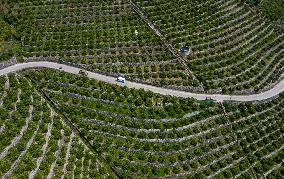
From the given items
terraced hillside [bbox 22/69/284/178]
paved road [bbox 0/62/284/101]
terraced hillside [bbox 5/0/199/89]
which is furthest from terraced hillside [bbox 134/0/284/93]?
terraced hillside [bbox 22/69/284/178]

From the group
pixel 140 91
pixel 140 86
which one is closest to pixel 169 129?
pixel 140 91

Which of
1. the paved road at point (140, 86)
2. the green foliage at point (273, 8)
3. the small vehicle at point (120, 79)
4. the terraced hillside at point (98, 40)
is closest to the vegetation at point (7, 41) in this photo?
the terraced hillside at point (98, 40)

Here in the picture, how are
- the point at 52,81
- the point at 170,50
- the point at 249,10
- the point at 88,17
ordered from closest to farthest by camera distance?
the point at 52,81 → the point at 170,50 → the point at 88,17 → the point at 249,10

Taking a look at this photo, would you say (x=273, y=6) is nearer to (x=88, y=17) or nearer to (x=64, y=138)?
(x=88, y=17)

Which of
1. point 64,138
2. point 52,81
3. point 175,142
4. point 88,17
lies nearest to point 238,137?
point 175,142

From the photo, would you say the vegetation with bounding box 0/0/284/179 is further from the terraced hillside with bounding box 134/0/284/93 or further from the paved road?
the paved road
